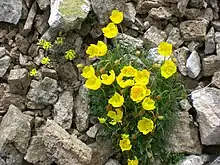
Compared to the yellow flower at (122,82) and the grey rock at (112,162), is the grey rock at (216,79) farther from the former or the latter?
the grey rock at (112,162)

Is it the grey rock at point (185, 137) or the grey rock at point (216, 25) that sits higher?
the grey rock at point (216, 25)

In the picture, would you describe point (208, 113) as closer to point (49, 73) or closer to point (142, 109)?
point (142, 109)

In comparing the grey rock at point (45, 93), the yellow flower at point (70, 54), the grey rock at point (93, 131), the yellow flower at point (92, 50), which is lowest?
the grey rock at point (93, 131)

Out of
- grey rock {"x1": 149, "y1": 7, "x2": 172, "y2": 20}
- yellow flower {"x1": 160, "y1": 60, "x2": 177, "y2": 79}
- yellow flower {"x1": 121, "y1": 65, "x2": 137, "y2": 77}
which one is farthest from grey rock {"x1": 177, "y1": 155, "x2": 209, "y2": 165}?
grey rock {"x1": 149, "y1": 7, "x2": 172, "y2": 20}

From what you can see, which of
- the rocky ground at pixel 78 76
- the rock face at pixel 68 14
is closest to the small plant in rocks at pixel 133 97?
the rocky ground at pixel 78 76

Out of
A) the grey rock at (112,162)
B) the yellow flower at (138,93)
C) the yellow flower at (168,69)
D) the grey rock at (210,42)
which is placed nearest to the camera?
the yellow flower at (138,93)

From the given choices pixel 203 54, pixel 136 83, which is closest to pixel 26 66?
pixel 136 83

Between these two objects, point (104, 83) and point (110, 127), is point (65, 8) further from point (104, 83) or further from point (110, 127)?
point (110, 127)
